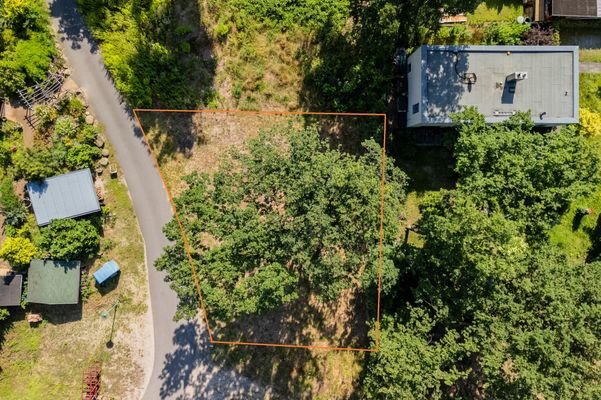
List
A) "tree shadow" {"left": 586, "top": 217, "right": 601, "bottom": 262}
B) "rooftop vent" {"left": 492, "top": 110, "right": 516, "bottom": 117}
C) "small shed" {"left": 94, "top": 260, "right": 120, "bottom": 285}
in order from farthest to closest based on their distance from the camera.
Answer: "tree shadow" {"left": 586, "top": 217, "right": 601, "bottom": 262} → "small shed" {"left": 94, "top": 260, "right": 120, "bottom": 285} → "rooftop vent" {"left": 492, "top": 110, "right": 516, "bottom": 117}

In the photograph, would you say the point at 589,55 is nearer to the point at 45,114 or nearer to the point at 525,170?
the point at 525,170

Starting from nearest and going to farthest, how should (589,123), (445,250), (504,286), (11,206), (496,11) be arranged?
(504,286) → (445,250) → (11,206) → (589,123) → (496,11)

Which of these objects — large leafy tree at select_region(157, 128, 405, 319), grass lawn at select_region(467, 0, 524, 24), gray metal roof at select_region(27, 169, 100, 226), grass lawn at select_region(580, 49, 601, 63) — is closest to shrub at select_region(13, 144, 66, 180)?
gray metal roof at select_region(27, 169, 100, 226)

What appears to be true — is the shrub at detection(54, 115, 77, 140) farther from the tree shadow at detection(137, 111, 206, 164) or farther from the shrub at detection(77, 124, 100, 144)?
the tree shadow at detection(137, 111, 206, 164)

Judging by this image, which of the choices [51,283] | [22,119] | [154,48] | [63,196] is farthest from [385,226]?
[22,119]

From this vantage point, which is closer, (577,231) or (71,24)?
(71,24)

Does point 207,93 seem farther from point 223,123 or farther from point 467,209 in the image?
point 467,209

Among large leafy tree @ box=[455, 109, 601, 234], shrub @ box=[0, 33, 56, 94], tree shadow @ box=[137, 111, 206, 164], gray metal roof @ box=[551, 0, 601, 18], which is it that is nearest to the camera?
large leafy tree @ box=[455, 109, 601, 234]
